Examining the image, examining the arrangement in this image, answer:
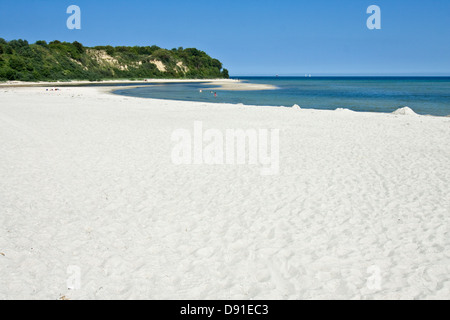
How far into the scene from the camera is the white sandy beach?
3866 millimetres

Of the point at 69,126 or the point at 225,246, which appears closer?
the point at 225,246

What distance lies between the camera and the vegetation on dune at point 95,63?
6406cm

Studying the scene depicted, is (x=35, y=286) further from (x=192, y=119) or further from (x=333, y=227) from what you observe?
(x=192, y=119)

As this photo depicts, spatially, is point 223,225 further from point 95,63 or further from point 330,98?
point 95,63

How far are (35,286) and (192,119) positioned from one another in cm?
1385

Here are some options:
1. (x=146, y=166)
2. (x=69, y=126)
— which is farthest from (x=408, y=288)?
(x=69, y=126)

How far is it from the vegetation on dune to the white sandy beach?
6249 cm

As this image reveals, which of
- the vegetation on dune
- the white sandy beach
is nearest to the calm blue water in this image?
the white sandy beach

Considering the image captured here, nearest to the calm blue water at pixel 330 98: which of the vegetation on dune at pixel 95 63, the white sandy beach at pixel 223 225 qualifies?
the white sandy beach at pixel 223 225

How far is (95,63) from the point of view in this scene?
8894cm

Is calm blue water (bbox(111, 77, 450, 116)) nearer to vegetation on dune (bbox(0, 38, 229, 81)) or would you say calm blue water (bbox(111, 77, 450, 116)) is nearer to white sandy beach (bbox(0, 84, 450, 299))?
white sandy beach (bbox(0, 84, 450, 299))

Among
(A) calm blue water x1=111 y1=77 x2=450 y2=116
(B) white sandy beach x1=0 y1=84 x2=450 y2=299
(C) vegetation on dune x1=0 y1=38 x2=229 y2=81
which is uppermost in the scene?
(C) vegetation on dune x1=0 y1=38 x2=229 y2=81
